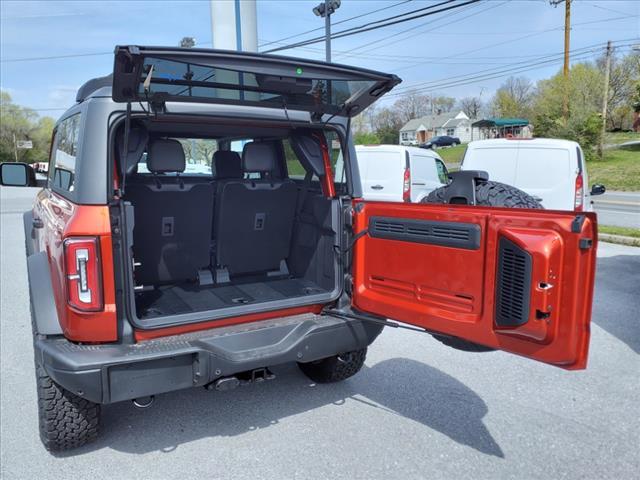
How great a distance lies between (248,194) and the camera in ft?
12.9

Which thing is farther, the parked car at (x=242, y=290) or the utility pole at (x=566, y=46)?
the utility pole at (x=566, y=46)

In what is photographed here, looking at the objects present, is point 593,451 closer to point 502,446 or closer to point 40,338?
point 502,446

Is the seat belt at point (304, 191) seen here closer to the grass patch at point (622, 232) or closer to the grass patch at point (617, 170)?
the grass patch at point (622, 232)

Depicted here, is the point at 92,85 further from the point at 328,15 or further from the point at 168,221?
the point at 328,15

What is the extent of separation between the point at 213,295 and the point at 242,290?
24 centimetres

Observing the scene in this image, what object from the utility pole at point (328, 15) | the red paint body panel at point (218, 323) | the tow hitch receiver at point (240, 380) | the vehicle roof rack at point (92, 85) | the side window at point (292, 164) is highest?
the utility pole at point (328, 15)

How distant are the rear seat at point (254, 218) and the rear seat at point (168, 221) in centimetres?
13

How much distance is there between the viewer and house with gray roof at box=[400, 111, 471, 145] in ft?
260

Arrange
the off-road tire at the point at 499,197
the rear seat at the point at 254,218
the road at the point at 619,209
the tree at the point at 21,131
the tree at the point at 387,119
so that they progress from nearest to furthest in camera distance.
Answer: the off-road tire at the point at 499,197, the rear seat at the point at 254,218, the road at the point at 619,209, the tree at the point at 21,131, the tree at the point at 387,119

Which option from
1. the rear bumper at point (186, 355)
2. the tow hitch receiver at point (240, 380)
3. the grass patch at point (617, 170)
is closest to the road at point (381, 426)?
the tow hitch receiver at point (240, 380)

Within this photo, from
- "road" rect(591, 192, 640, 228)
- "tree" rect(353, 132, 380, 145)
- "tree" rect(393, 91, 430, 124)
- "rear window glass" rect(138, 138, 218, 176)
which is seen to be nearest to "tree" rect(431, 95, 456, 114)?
"tree" rect(393, 91, 430, 124)

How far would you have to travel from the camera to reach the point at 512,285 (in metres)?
2.32

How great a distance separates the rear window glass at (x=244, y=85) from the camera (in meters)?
2.59

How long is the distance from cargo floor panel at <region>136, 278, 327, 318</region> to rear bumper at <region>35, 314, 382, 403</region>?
1.42ft
